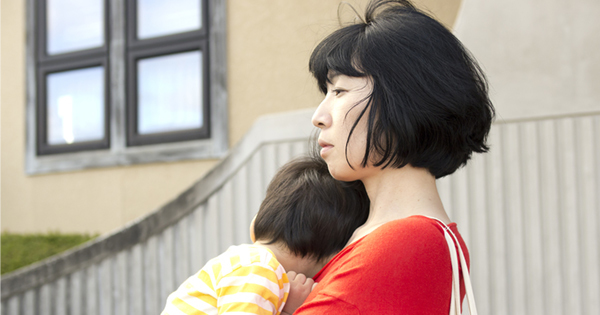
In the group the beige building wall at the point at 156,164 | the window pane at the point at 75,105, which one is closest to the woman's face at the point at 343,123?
the beige building wall at the point at 156,164

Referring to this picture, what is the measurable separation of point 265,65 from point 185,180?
1322mm

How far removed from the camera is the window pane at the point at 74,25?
601cm

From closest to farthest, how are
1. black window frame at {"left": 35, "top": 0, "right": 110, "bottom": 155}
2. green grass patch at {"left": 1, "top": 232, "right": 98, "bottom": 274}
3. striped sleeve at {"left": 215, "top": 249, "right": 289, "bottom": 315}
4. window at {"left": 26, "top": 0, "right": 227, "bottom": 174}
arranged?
striped sleeve at {"left": 215, "top": 249, "right": 289, "bottom": 315} < green grass patch at {"left": 1, "top": 232, "right": 98, "bottom": 274} < window at {"left": 26, "top": 0, "right": 227, "bottom": 174} < black window frame at {"left": 35, "top": 0, "right": 110, "bottom": 155}

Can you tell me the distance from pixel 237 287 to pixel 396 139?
527 mm

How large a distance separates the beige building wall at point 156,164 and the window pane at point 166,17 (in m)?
0.46

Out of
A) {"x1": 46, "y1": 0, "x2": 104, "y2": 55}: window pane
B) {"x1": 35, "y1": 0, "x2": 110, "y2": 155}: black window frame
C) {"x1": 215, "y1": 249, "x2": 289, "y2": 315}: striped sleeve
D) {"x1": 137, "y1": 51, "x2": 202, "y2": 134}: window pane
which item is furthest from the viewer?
{"x1": 46, "y1": 0, "x2": 104, "y2": 55}: window pane

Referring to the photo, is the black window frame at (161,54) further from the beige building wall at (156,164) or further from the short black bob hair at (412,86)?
the short black bob hair at (412,86)

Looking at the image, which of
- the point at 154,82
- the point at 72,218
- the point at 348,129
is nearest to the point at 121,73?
the point at 154,82

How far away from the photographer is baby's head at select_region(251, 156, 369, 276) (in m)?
1.48

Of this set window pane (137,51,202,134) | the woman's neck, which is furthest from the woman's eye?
window pane (137,51,202,134)

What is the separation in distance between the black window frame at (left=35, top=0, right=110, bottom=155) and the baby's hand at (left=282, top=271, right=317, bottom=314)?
4806mm

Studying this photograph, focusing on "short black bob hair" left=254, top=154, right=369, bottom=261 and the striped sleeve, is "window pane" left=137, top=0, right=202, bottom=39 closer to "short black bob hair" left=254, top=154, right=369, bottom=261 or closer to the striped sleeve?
"short black bob hair" left=254, top=154, right=369, bottom=261

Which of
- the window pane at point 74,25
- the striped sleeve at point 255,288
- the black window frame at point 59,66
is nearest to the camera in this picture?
the striped sleeve at point 255,288

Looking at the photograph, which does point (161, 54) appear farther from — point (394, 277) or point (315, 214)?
point (394, 277)
